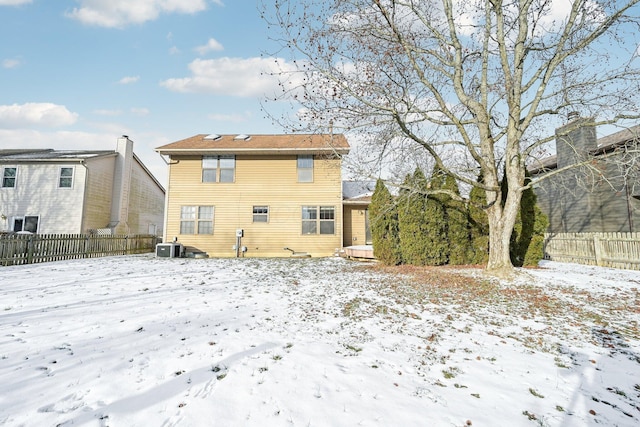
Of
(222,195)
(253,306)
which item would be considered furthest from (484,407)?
(222,195)

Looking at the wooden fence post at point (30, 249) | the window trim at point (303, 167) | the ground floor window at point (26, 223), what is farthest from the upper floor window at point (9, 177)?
the window trim at point (303, 167)

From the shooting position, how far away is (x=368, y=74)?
8.09 meters

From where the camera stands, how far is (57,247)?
11.8 m

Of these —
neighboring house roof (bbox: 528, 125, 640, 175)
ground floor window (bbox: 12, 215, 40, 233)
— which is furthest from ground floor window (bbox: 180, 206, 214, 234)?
neighboring house roof (bbox: 528, 125, 640, 175)

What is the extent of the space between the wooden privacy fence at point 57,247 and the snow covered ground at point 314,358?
215 inches

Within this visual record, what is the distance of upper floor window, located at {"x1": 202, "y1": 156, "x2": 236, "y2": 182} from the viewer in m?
15.4

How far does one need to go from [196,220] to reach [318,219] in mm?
6522

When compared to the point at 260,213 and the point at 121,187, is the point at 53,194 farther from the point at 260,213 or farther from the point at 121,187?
the point at 260,213

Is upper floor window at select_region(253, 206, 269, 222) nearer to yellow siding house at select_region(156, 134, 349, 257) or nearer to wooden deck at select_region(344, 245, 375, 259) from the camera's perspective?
yellow siding house at select_region(156, 134, 349, 257)

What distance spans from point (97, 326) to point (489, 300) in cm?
685

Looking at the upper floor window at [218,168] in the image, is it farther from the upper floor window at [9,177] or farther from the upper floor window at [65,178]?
the upper floor window at [9,177]

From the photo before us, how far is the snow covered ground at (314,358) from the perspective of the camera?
7.29 feet


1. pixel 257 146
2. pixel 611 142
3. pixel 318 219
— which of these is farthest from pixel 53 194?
pixel 611 142

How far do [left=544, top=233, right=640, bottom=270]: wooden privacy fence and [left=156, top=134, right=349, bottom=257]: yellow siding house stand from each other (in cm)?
1011
